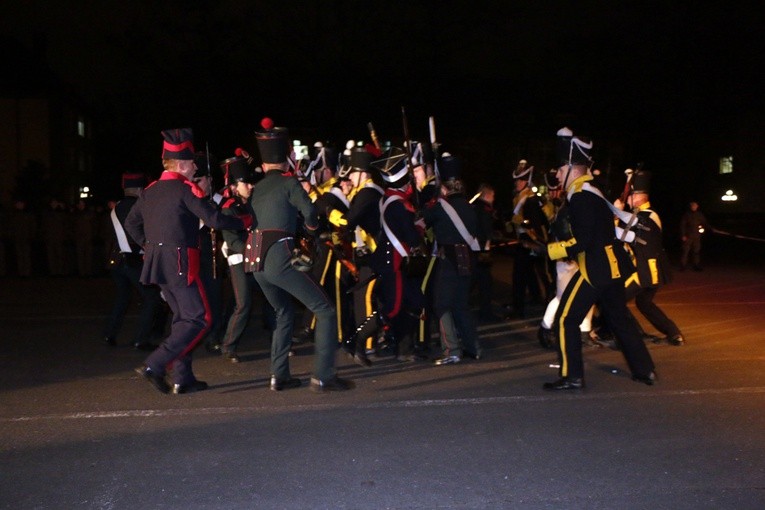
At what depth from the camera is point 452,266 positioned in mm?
9055

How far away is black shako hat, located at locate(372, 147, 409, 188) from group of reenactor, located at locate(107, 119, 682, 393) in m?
0.01

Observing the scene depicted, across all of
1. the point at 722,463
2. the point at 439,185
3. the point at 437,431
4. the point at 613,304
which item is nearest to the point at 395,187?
the point at 439,185

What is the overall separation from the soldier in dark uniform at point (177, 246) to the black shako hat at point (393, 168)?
1791mm

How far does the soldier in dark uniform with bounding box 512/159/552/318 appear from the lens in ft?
38.7

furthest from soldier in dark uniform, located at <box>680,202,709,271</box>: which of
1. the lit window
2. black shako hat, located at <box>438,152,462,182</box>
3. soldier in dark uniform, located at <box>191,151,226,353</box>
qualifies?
the lit window

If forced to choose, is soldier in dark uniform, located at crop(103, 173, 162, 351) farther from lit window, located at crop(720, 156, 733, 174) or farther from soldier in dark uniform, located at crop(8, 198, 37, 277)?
lit window, located at crop(720, 156, 733, 174)

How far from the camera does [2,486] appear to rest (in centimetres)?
529

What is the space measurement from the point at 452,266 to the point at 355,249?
101 centimetres

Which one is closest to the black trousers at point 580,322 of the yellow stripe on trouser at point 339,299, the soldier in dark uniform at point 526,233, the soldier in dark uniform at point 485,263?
the yellow stripe on trouser at point 339,299

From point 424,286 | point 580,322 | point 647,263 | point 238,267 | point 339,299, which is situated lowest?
point 580,322

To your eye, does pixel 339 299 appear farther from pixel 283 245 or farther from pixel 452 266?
pixel 283 245

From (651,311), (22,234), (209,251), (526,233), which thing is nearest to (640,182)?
(651,311)

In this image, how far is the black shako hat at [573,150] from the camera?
7676 millimetres

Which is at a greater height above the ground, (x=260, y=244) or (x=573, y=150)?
(x=573, y=150)
